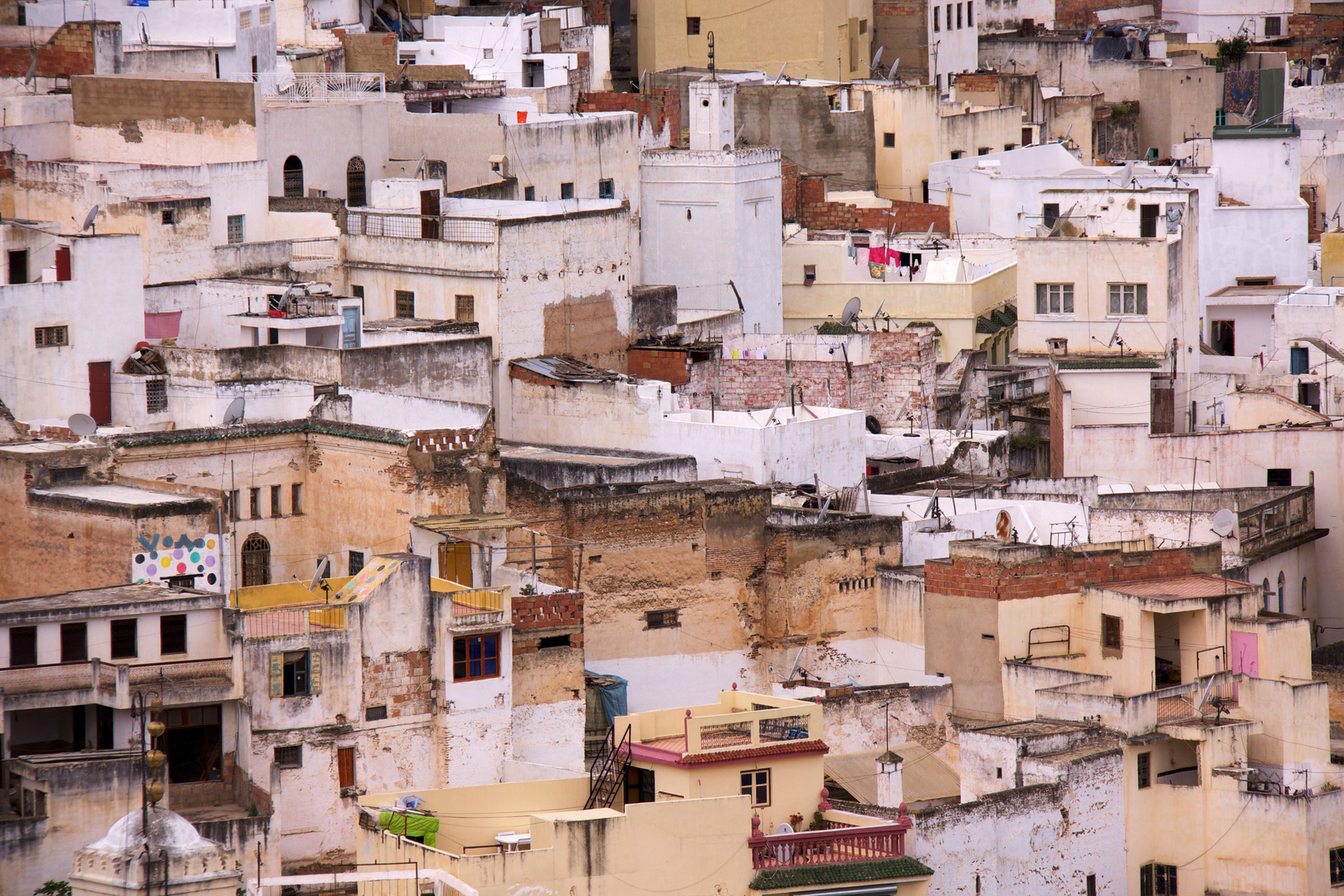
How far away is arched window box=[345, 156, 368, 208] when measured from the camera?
5806 centimetres

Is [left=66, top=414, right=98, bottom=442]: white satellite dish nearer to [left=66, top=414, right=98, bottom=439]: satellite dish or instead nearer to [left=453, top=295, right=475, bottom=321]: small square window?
[left=66, top=414, right=98, bottom=439]: satellite dish

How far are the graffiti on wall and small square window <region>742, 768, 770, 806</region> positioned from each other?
326 inches

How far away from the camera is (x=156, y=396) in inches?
1831

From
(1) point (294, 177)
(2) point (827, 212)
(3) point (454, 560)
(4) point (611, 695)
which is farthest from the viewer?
(2) point (827, 212)

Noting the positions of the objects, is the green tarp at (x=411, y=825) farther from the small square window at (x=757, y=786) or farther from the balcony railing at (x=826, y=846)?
the small square window at (x=757, y=786)

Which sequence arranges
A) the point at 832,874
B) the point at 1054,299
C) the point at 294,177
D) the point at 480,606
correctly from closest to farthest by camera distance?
the point at 832,874 < the point at 480,606 < the point at 1054,299 < the point at 294,177

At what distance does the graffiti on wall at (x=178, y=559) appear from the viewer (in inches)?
1571

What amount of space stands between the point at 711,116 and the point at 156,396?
17.6m

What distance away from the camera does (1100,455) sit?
5350 cm

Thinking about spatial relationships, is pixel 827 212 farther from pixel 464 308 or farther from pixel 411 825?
pixel 411 825

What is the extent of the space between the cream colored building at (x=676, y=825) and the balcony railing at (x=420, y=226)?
48.3ft

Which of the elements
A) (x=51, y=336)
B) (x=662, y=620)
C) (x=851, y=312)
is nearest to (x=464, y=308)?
(x=51, y=336)

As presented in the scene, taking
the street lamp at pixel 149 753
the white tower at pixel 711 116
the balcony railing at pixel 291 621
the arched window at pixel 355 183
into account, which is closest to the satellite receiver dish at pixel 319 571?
the balcony railing at pixel 291 621

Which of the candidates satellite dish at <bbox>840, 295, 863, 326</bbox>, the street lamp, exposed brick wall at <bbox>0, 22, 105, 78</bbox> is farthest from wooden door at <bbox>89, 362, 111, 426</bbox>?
satellite dish at <bbox>840, 295, 863, 326</bbox>
